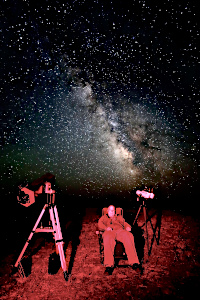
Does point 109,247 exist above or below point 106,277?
above

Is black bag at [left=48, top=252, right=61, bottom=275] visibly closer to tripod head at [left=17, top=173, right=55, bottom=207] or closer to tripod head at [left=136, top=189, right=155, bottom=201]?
tripod head at [left=17, top=173, right=55, bottom=207]

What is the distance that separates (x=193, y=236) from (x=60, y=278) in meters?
4.33

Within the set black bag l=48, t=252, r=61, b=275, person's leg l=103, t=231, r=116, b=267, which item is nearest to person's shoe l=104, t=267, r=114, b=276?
person's leg l=103, t=231, r=116, b=267

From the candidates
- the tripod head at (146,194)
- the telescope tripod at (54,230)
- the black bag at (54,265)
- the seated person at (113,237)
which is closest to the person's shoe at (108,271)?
the seated person at (113,237)

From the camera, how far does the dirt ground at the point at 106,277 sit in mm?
3135

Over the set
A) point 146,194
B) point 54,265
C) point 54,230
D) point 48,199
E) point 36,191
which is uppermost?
point 36,191

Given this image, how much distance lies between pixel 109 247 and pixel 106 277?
671mm

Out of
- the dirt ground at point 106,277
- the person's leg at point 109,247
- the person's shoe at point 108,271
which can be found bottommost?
the dirt ground at point 106,277

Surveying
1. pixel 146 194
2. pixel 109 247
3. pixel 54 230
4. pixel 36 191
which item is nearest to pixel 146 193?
pixel 146 194

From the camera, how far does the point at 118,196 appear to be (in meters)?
14.9

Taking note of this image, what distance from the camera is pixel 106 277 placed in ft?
11.7

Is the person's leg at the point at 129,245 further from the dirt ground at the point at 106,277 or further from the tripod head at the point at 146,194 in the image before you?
the tripod head at the point at 146,194

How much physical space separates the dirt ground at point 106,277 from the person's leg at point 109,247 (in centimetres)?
24

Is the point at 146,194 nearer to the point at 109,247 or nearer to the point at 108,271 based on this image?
the point at 109,247
